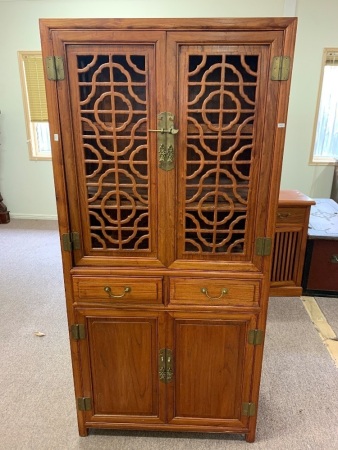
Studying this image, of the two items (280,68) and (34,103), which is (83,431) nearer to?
(280,68)

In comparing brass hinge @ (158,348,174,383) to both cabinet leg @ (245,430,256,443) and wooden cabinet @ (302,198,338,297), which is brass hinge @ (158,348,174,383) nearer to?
cabinet leg @ (245,430,256,443)

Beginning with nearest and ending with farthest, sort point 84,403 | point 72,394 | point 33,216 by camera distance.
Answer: point 84,403 → point 72,394 → point 33,216

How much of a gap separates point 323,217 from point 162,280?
218 centimetres

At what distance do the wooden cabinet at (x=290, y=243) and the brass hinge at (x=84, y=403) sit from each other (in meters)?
1.72

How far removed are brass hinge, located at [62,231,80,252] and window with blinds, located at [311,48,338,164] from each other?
11.4 ft

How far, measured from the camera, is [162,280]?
1.43 metres

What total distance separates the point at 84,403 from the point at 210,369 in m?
0.58

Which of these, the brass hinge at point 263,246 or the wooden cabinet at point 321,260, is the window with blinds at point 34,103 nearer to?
the wooden cabinet at point 321,260

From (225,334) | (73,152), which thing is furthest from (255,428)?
(73,152)

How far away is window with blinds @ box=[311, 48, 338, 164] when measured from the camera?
3.82 meters


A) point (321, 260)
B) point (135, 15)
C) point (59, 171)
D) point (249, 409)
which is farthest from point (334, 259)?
point (135, 15)

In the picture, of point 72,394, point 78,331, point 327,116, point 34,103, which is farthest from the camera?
point 34,103

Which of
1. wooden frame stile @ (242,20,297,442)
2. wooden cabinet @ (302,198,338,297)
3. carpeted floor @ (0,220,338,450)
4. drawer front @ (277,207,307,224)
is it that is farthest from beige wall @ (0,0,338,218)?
wooden frame stile @ (242,20,297,442)

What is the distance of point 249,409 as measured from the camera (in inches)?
62.3
